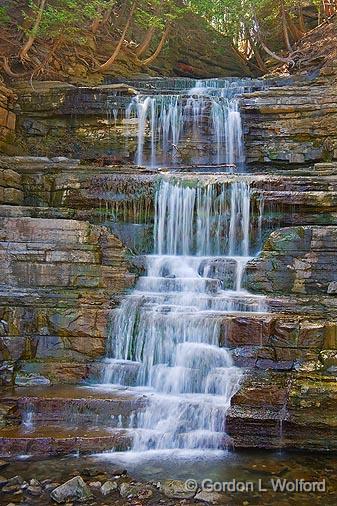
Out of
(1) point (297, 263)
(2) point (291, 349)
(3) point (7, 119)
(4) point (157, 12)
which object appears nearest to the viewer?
(2) point (291, 349)

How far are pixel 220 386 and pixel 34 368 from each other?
3309 millimetres

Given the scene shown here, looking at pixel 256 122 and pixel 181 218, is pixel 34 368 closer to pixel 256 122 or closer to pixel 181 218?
pixel 181 218

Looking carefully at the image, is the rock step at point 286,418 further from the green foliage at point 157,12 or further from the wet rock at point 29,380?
the green foliage at point 157,12

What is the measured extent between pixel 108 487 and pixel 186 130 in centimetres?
1272

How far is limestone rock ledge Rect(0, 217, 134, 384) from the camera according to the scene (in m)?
9.56

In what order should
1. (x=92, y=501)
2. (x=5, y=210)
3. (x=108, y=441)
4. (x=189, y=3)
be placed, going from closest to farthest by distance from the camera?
1. (x=92, y=501)
2. (x=108, y=441)
3. (x=5, y=210)
4. (x=189, y=3)

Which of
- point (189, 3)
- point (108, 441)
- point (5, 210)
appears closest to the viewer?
point (108, 441)

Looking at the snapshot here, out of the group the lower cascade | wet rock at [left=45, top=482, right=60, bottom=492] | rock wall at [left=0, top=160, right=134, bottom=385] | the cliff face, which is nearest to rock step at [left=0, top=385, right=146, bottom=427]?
the cliff face

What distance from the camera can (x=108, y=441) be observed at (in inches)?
292

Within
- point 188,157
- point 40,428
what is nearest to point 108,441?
point 40,428

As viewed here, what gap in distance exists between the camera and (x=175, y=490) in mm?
6160

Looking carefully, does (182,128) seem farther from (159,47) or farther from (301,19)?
(301,19)

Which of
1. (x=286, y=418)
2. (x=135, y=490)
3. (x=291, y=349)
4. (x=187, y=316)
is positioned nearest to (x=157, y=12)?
(x=187, y=316)

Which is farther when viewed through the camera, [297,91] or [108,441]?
[297,91]
